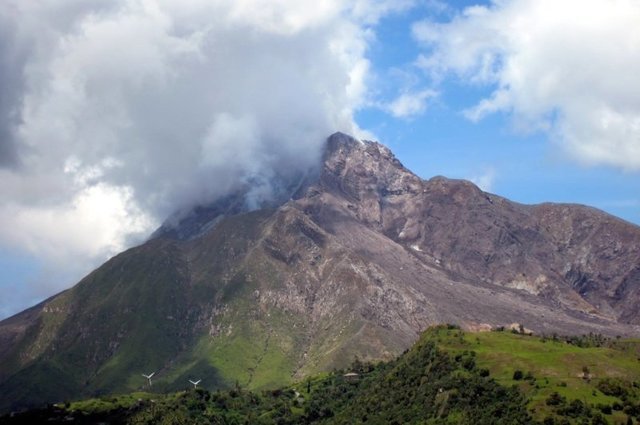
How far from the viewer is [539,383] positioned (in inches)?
7436

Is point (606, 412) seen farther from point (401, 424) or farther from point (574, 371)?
point (401, 424)

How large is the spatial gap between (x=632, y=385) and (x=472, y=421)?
1581 inches

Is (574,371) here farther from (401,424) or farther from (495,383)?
(401,424)

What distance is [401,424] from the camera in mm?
195875

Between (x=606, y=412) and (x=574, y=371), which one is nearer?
(x=606, y=412)

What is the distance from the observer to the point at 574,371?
198 meters

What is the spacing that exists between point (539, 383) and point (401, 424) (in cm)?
3374

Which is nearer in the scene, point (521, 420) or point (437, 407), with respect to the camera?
point (521, 420)

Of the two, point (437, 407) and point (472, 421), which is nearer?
point (472, 421)

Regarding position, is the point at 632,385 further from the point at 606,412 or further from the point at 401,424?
the point at 401,424

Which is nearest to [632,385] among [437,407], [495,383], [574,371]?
[574,371]

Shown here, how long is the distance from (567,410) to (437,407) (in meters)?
33.9

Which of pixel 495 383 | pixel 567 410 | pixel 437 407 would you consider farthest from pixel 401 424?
pixel 567 410

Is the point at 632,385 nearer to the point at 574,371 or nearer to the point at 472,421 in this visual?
A: the point at 574,371
